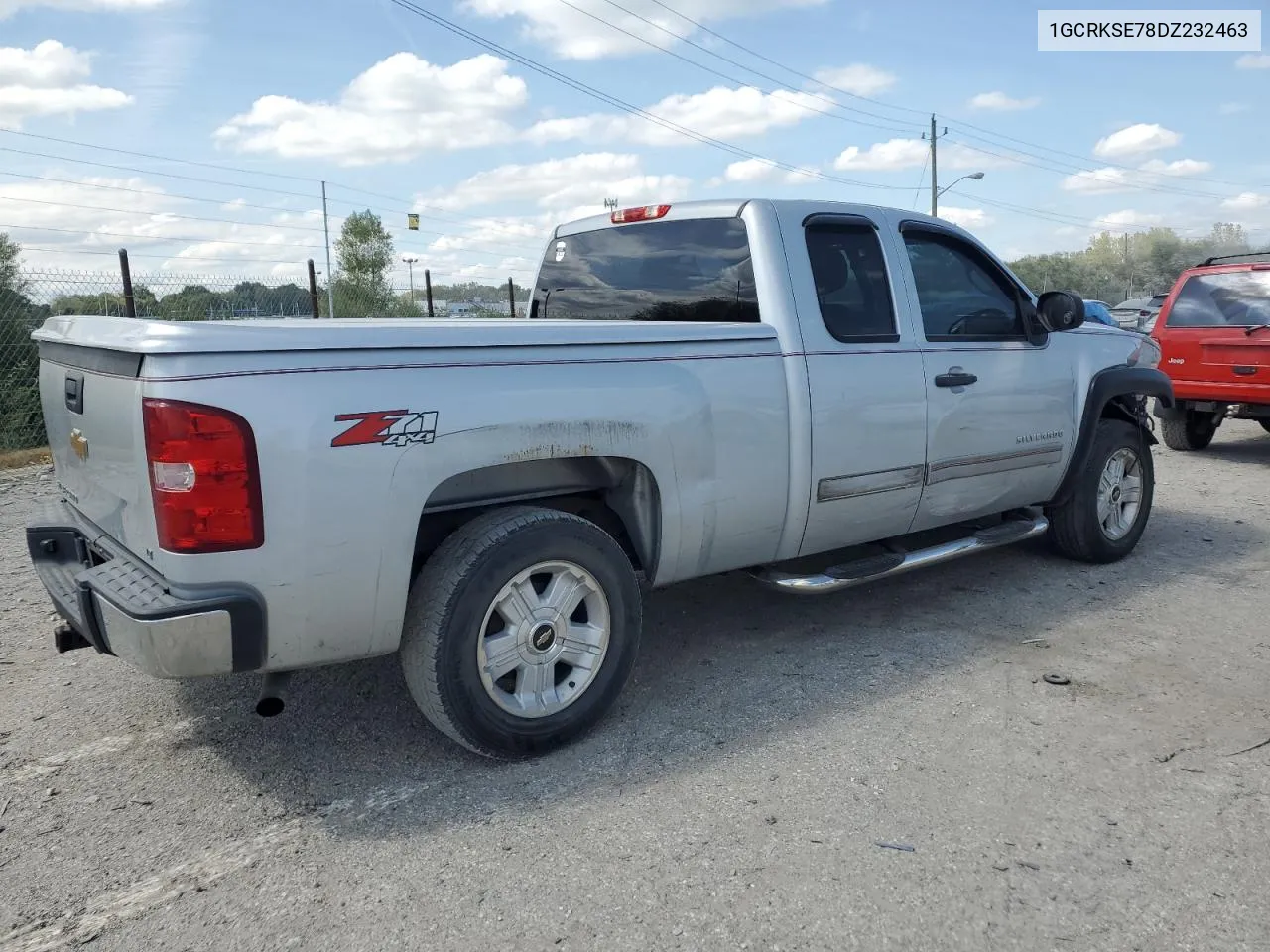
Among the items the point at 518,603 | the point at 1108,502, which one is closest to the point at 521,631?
the point at 518,603

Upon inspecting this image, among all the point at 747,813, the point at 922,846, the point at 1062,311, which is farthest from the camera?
the point at 1062,311

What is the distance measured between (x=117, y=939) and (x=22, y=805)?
0.89m

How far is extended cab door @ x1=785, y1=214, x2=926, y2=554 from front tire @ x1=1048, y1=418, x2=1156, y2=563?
1.50 metres

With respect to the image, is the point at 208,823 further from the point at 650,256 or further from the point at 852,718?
the point at 650,256

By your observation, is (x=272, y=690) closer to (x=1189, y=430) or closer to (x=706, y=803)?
(x=706, y=803)

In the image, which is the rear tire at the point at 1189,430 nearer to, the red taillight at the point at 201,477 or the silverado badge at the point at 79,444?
the red taillight at the point at 201,477

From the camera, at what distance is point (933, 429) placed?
4.42 m

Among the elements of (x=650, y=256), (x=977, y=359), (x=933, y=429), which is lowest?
(x=933, y=429)

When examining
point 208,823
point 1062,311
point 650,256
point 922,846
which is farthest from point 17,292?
point 922,846

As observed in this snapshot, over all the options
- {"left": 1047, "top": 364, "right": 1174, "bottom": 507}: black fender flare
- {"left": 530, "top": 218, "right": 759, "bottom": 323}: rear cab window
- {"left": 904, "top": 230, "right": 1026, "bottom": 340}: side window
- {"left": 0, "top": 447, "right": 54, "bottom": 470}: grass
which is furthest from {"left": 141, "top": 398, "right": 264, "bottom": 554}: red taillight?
{"left": 0, "top": 447, "right": 54, "bottom": 470}: grass

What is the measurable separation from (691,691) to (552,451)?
49.4 inches

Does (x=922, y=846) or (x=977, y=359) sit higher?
(x=977, y=359)

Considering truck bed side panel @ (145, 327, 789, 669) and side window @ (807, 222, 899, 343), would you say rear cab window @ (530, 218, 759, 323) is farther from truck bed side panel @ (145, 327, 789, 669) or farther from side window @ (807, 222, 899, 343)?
truck bed side panel @ (145, 327, 789, 669)

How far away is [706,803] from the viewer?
119 inches
